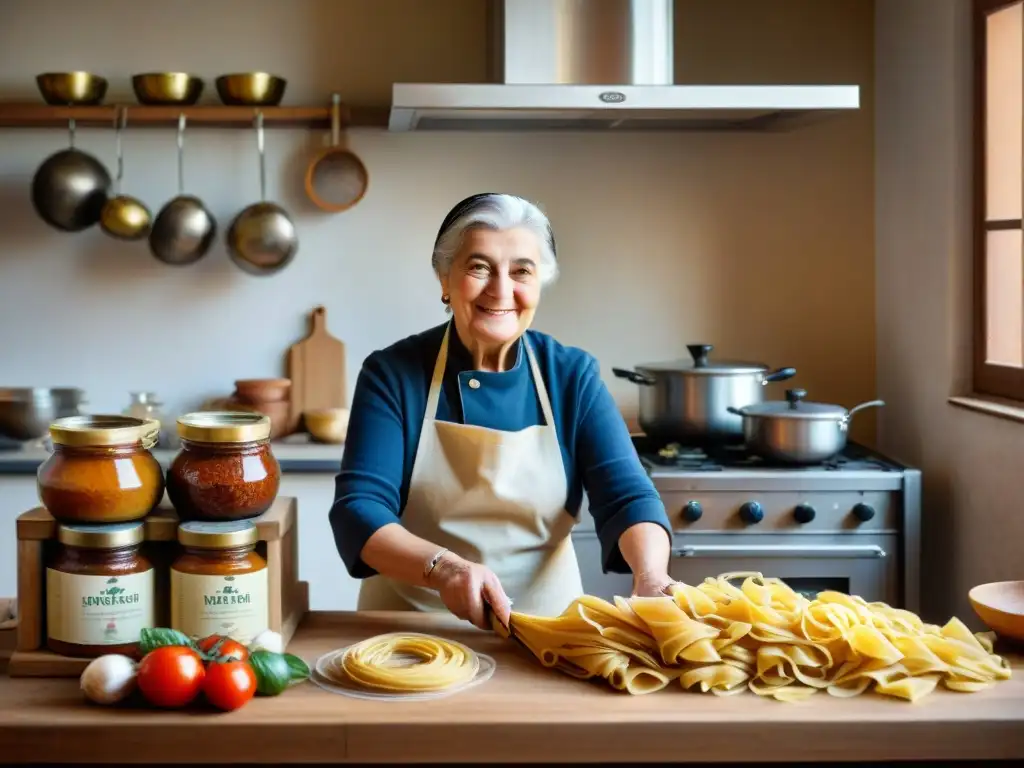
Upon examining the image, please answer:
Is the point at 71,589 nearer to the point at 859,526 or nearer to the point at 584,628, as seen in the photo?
the point at 584,628

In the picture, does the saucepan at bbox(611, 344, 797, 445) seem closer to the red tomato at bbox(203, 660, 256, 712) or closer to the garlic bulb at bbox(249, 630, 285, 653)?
the garlic bulb at bbox(249, 630, 285, 653)

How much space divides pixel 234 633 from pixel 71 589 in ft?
0.69

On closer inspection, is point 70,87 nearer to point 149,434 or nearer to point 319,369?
point 319,369

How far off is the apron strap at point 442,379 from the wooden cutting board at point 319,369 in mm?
1431

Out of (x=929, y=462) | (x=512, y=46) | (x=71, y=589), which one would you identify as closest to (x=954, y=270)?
(x=929, y=462)

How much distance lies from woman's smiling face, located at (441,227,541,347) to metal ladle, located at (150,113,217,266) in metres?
1.58

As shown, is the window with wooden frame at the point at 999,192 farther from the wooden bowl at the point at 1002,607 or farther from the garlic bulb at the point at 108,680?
the garlic bulb at the point at 108,680

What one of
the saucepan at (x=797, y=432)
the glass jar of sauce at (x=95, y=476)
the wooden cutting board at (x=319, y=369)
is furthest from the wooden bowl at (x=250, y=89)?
the glass jar of sauce at (x=95, y=476)

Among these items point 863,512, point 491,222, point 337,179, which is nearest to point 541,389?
point 491,222

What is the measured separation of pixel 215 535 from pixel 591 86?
1.74 meters

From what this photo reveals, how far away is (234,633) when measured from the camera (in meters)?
1.51

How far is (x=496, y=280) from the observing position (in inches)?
77.5

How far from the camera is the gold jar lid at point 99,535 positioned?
1.48m

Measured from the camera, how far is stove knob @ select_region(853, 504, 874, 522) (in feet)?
9.48
